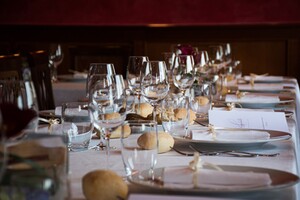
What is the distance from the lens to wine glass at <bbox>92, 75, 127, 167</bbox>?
147cm

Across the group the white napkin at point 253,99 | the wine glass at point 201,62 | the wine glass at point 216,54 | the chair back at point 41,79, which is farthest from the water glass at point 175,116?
the wine glass at point 216,54

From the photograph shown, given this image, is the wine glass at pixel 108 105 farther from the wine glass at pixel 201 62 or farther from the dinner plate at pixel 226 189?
the wine glass at pixel 201 62

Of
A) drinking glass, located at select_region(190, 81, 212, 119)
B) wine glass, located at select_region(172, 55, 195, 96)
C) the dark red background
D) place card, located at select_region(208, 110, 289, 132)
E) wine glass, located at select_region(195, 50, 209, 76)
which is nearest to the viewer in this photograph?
place card, located at select_region(208, 110, 289, 132)

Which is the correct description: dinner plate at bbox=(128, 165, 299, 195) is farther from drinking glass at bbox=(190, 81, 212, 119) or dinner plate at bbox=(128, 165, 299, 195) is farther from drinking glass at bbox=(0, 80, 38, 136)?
drinking glass at bbox=(190, 81, 212, 119)

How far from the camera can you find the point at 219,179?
1188 millimetres

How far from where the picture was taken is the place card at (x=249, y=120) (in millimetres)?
1939

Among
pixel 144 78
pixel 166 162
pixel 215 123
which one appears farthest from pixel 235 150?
pixel 144 78

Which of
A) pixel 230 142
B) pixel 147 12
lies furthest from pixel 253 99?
pixel 147 12

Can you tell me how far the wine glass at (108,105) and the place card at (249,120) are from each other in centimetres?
47

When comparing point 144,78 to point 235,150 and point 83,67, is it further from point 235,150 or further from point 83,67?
point 83,67

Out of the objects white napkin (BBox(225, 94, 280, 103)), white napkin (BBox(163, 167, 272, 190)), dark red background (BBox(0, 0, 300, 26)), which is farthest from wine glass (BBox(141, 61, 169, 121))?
dark red background (BBox(0, 0, 300, 26))

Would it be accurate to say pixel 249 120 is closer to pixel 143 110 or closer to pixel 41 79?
pixel 143 110

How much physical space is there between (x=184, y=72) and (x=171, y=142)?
69 cm

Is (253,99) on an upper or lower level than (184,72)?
lower
